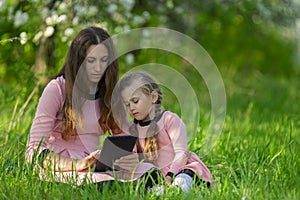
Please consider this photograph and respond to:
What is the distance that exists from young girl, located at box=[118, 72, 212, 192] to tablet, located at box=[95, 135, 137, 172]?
228 mm

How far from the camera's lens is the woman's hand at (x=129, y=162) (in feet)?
9.92

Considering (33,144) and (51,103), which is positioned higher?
(51,103)

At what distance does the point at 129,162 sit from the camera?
3.04 metres

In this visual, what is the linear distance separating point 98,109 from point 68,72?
0.94 feet

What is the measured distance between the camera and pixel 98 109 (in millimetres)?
3475

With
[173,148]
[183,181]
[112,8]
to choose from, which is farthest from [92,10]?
[183,181]

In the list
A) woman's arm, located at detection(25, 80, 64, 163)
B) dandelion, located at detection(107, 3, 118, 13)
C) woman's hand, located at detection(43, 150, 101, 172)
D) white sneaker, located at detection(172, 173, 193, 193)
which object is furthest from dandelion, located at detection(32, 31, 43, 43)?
white sneaker, located at detection(172, 173, 193, 193)

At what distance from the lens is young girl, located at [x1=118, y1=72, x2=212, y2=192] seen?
10.4 ft

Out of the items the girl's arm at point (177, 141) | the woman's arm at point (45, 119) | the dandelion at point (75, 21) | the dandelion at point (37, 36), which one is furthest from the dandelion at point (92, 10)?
the girl's arm at point (177, 141)

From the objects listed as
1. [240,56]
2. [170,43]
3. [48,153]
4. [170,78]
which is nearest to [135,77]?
[48,153]

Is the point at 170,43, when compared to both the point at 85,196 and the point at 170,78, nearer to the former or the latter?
the point at 170,78

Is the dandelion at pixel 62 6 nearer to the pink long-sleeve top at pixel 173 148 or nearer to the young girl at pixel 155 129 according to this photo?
the young girl at pixel 155 129

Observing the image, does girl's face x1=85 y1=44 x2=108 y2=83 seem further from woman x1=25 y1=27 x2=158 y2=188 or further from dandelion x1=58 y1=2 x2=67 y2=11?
dandelion x1=58 y1=2 x2=67 y2=11

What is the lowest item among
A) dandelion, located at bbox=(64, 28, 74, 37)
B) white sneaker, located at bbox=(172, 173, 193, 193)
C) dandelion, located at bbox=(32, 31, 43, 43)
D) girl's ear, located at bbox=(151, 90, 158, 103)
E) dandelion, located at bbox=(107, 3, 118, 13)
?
white sneaker, located at bbox=(172, 173, 193, 193)
